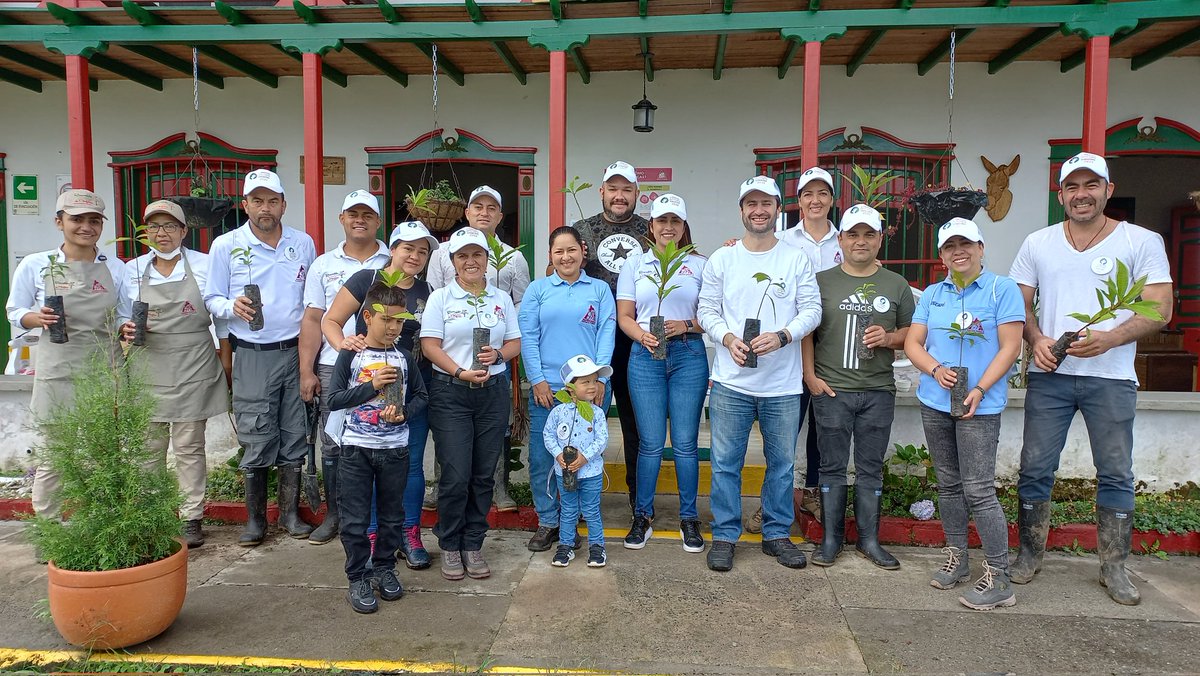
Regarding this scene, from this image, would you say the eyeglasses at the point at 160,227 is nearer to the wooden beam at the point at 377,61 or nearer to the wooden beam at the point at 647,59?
the wooden beam at the point at 377,61

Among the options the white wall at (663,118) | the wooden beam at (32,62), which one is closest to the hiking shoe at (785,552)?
the white wall at (663,118)

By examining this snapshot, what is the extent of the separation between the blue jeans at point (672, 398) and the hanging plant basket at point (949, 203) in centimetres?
207

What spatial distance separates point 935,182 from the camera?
24.0ft

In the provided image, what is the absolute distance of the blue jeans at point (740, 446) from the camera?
4.21 meters

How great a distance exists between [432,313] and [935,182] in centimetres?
558

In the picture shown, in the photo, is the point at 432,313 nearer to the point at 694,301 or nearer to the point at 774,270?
the point at 694,301

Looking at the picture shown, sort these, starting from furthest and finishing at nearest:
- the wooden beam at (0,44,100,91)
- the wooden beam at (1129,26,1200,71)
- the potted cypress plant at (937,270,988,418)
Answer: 1. the wooden beam at (0,44,100,91)
2. the wooden beam at (1129,26,1200,71)
3. the potted cypress plant at (937,270,988,418)

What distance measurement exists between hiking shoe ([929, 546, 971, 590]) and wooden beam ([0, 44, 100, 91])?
28.5 ft

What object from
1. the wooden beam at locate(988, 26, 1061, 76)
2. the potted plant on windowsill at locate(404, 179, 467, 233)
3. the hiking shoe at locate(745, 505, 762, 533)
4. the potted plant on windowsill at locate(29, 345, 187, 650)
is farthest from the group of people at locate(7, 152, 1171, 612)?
the wooden beam at locate(988, 26, 1061, 76)

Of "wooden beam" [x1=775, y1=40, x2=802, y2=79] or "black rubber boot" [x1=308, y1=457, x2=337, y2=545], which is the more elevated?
"wooden beam" [x1=775, y1=40, x2=802, y2=79]

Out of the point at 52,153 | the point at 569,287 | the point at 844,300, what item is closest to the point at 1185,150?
the point at 844,300

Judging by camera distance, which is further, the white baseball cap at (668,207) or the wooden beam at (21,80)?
the wooden beam at (21,80)

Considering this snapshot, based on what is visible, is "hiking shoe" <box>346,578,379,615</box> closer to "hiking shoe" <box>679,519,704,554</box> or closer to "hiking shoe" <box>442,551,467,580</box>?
"hiking shoe" <box>442,551,467,580</box>

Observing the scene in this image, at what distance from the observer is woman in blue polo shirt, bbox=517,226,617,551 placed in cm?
423
